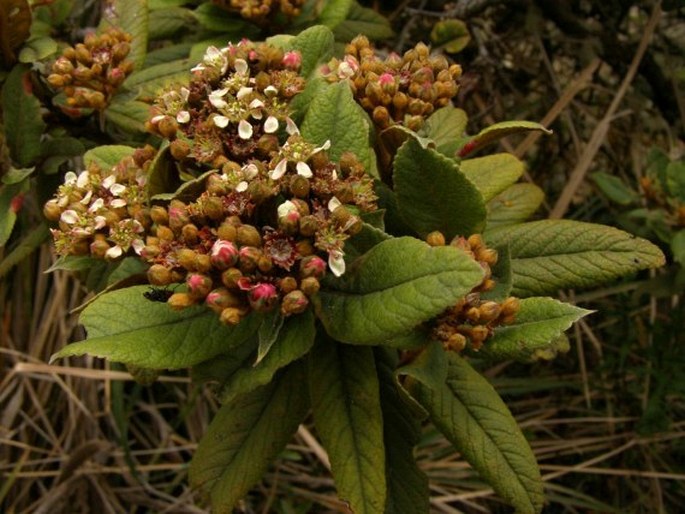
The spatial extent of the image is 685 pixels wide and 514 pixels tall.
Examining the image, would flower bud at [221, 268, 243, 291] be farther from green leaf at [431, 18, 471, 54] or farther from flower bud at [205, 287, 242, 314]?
green leaf at [431, 18, 471, 54]

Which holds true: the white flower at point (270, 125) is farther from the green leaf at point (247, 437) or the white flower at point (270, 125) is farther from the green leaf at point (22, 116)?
the green leaf at point (22, 116)

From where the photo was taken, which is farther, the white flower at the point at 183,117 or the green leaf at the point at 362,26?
the green leaf at the point at 362,26

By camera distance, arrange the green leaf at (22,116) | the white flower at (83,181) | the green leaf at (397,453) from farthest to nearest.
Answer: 1. the green leaf at (22,116)
2. the green leaf at (397,453)
3. the white flower at (83,181)

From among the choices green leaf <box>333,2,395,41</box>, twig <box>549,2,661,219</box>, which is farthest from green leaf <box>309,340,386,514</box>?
twig <box>549,2,661,219</box>

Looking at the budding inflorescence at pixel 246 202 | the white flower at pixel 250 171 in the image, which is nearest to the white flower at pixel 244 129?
the budding inflorescence at pixel 246 202

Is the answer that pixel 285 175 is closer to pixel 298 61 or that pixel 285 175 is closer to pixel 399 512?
pixel 298 61

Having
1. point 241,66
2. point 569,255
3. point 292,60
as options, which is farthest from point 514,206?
point 241,66

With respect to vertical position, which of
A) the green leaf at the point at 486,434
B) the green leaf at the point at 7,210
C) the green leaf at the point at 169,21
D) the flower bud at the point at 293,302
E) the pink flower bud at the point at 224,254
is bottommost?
the green leaf at the point at 7,210
